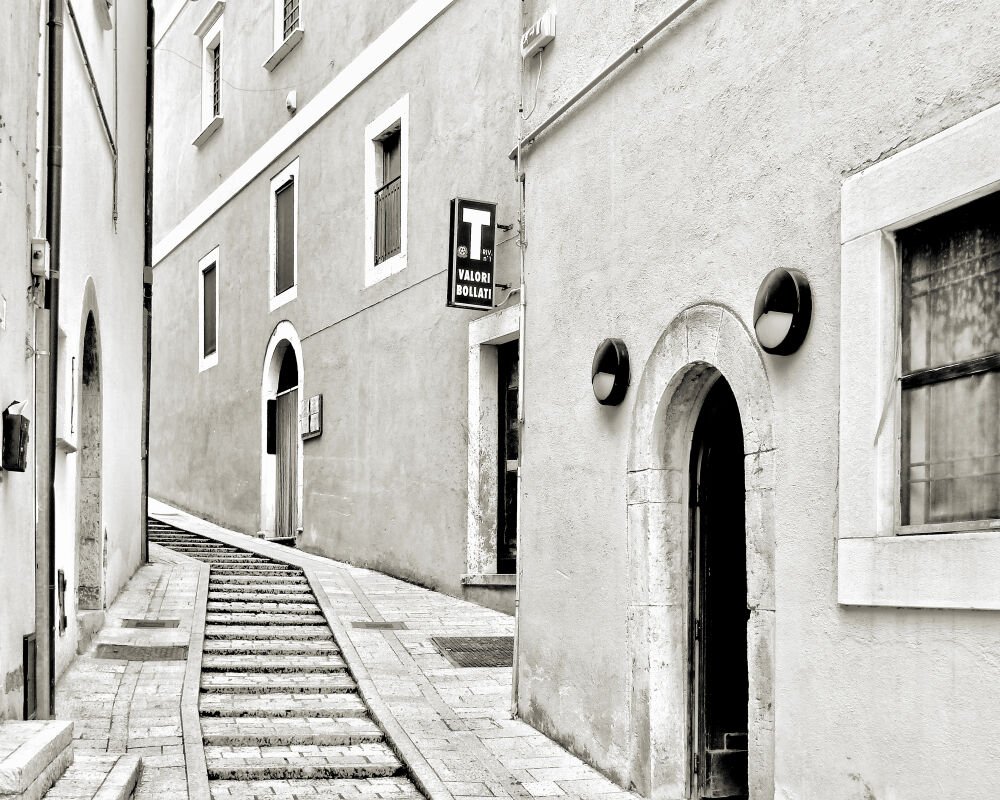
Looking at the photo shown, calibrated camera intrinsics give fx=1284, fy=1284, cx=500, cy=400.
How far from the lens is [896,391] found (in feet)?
16.1

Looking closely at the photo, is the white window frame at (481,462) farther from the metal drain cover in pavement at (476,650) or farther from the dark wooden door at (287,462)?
the dark wooden door at (287,462)

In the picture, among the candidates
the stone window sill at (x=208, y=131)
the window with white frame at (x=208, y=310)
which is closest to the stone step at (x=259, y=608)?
the window with white frame at (x=208, y=310)

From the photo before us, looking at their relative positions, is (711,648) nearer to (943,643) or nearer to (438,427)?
(943,643)

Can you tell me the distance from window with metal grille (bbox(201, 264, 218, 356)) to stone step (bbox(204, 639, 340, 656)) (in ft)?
32.8

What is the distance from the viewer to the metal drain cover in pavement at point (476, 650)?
9852 millimetres

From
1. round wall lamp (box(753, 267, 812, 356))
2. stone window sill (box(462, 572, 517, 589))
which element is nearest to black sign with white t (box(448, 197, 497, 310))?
stone window sill (box(462, 572, 517, 589))

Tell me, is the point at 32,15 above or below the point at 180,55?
below

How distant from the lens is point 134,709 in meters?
8.27

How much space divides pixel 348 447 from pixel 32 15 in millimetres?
7930

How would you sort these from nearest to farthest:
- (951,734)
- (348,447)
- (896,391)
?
(951,734) → (896,391) → (348,447)

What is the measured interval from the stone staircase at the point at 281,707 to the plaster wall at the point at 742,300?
1227 millimetres

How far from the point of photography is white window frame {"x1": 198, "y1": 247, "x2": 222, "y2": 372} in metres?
19.2

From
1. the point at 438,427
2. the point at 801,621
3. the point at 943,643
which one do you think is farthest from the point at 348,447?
the point at 943,643

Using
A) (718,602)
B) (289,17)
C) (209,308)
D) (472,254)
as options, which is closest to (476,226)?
(472,254)
